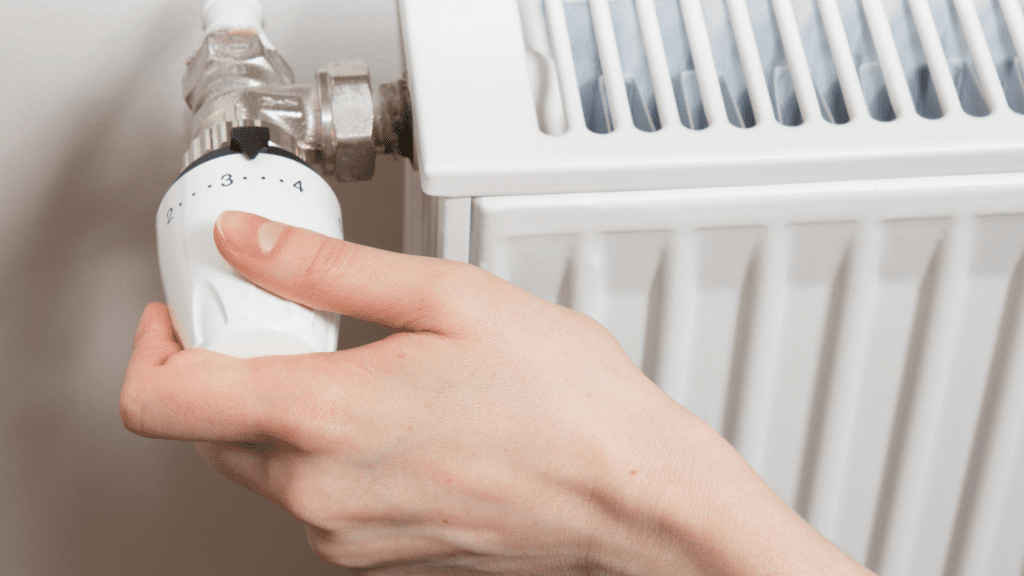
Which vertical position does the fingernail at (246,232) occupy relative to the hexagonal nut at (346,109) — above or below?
below

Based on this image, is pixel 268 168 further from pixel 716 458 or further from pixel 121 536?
pixel 121 536

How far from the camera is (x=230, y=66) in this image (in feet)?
1.06

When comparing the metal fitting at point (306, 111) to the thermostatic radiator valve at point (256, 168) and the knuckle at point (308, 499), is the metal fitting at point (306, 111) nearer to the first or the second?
the thermostatic radiator valve at point (256, 168)

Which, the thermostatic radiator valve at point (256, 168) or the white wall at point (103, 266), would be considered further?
the white wall at point (103, 266)

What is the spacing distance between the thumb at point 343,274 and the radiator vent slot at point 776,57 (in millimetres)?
80

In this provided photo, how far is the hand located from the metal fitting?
0.23 feet

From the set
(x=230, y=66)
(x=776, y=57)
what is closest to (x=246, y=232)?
(x=230, y=66)

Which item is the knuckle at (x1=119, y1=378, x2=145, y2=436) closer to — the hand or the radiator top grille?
the hand

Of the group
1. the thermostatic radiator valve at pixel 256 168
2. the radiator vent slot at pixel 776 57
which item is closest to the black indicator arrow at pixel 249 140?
the thermostatic radiator valve at pixel 256 168

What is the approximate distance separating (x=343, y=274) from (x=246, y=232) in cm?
3

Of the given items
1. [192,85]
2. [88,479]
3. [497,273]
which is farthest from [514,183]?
[88,479]

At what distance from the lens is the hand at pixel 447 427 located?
23cm

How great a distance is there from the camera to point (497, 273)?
0.29m

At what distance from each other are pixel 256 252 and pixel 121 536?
0.38m
